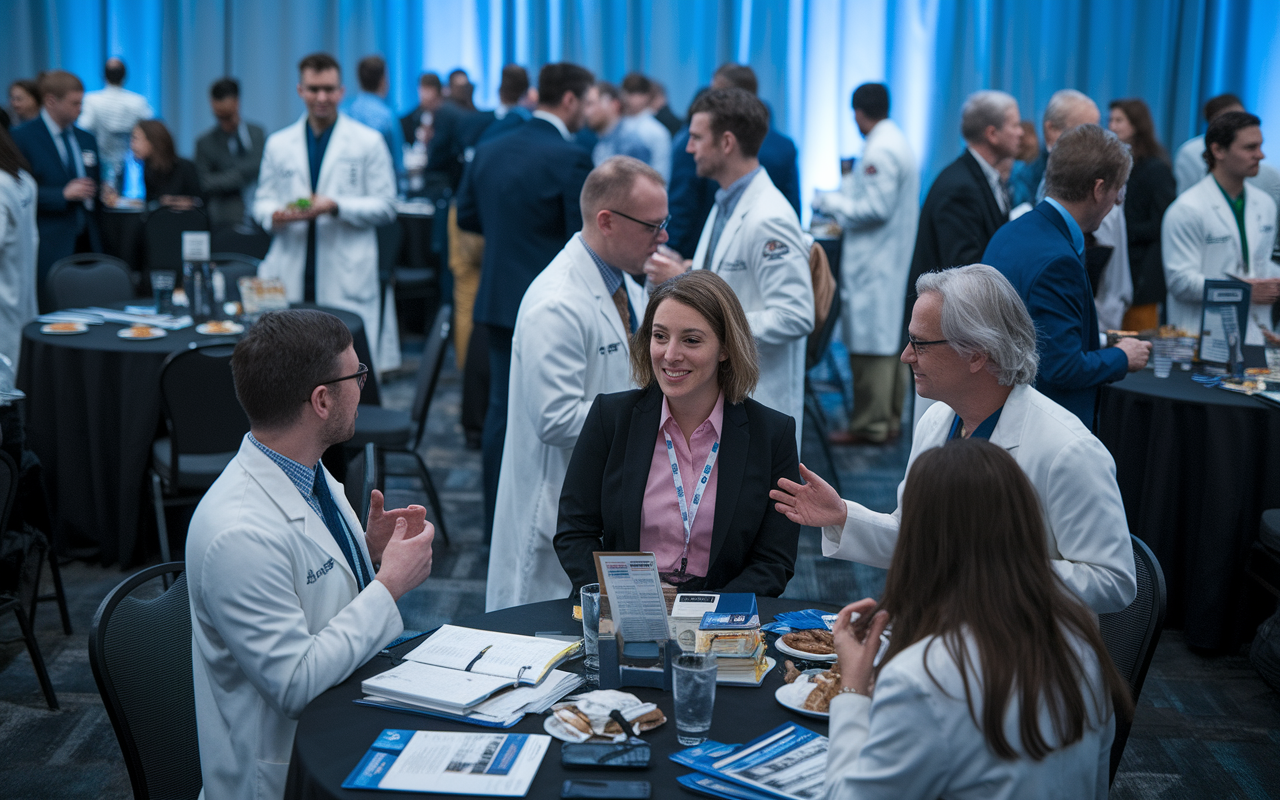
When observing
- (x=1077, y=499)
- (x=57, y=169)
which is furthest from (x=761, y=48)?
(x=1077, y=499)

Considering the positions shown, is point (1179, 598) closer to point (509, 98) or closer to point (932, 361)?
point (932, 361)

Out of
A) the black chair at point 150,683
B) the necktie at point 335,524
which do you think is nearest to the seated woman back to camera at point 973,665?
the necktie at point 335,524

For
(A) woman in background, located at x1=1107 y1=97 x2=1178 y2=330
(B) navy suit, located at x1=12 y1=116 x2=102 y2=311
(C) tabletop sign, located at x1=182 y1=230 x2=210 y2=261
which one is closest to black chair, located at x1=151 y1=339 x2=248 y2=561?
(C) tabletop sign, located at x1=182 y1=230 x2=210 y2=261

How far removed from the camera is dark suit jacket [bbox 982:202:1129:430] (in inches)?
108

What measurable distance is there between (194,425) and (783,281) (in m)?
2.07

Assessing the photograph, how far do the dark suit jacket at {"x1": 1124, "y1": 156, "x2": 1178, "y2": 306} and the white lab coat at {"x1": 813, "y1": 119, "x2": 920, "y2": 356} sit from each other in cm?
109

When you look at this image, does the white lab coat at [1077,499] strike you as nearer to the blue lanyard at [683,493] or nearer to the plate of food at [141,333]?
the blue lanyard at [683,493]

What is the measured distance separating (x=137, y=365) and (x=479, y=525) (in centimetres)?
151

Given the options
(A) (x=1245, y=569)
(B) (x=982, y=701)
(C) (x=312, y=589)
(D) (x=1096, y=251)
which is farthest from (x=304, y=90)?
(B) (x=982, y=701)

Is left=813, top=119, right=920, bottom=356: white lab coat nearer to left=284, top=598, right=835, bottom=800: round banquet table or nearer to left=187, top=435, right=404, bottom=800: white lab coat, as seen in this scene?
left=284, top=598, right=835, bottom=800: round banquet table

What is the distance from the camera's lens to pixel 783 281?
344 cm

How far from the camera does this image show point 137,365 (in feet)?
12.8

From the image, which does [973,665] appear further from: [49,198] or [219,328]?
[49,198]

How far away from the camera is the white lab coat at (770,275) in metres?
3.43
